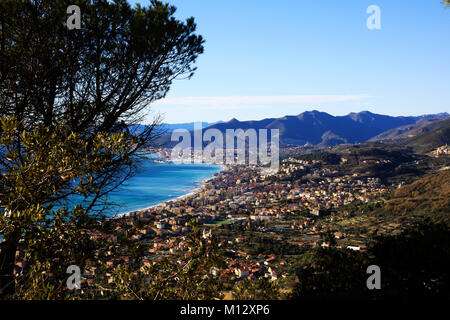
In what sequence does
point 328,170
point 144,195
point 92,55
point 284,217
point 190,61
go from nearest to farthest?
point 92,55
point 190,61
point 284,217
point 144,195
point 328,170

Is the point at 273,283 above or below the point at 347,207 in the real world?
above

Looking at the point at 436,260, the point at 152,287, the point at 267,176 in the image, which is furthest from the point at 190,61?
the point at 267,176

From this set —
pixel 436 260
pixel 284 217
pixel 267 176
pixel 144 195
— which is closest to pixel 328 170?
pixel 267 176
